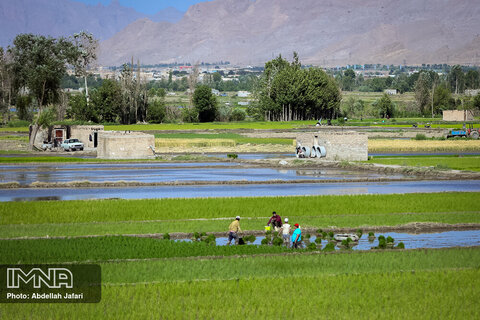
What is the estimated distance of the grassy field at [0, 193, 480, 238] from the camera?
101ft

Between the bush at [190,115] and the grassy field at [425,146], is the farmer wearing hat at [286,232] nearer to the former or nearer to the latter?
the grassy field at [425,146]

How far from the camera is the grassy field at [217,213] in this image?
30.6 m

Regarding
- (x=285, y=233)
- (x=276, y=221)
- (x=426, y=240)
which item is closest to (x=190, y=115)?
(x=276, y=221)

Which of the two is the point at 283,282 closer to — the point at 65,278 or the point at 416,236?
the point at 65,278

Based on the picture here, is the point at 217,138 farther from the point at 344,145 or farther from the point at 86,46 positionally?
the point at 86,46

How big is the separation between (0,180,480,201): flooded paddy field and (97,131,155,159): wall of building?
21.8 metres

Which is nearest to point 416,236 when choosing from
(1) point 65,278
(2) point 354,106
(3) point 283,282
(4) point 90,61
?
(3) point 283,282

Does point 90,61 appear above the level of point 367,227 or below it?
above

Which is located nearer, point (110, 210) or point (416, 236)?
point (416, 236)

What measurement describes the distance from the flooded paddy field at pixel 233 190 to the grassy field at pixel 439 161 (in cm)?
885

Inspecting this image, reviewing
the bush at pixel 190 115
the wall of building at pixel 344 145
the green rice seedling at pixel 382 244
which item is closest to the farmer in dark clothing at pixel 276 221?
the green rice seedling at pixel 382 244

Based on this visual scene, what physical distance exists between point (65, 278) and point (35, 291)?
1411 mm

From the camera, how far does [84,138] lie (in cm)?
8038

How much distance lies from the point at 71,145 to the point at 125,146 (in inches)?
451
